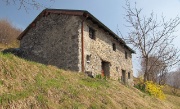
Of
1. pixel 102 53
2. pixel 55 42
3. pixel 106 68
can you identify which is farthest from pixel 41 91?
pixel 106 68

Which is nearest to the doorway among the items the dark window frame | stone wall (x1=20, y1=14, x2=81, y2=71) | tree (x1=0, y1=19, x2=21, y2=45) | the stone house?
the stone house

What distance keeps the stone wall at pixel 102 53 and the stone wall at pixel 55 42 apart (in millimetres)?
999

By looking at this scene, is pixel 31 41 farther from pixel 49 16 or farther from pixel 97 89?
pixel 97 89

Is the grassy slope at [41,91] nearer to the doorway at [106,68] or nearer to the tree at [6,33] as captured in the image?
the doorway at [106,68]

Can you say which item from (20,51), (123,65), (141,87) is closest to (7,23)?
(20,51)

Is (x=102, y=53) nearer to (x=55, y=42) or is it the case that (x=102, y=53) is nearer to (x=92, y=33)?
(x=92, y=33)

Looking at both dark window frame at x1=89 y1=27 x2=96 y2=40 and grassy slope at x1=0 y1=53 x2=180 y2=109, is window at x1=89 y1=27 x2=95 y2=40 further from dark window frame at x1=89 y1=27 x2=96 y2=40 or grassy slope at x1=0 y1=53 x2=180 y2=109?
grassy slope at x1=0 y1=53 x2=180 y2=109

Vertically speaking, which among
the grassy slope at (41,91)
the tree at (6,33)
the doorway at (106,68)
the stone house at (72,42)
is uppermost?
the tree at (6,33)

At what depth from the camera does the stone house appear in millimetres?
18438

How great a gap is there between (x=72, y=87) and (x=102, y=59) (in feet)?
34.0

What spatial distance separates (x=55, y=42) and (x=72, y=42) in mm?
1779

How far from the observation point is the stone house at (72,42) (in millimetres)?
18438

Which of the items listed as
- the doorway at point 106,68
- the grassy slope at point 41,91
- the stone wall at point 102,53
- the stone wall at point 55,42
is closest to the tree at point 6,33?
the stone wall at point 55,42

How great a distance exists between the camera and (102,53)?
69.6 ft
